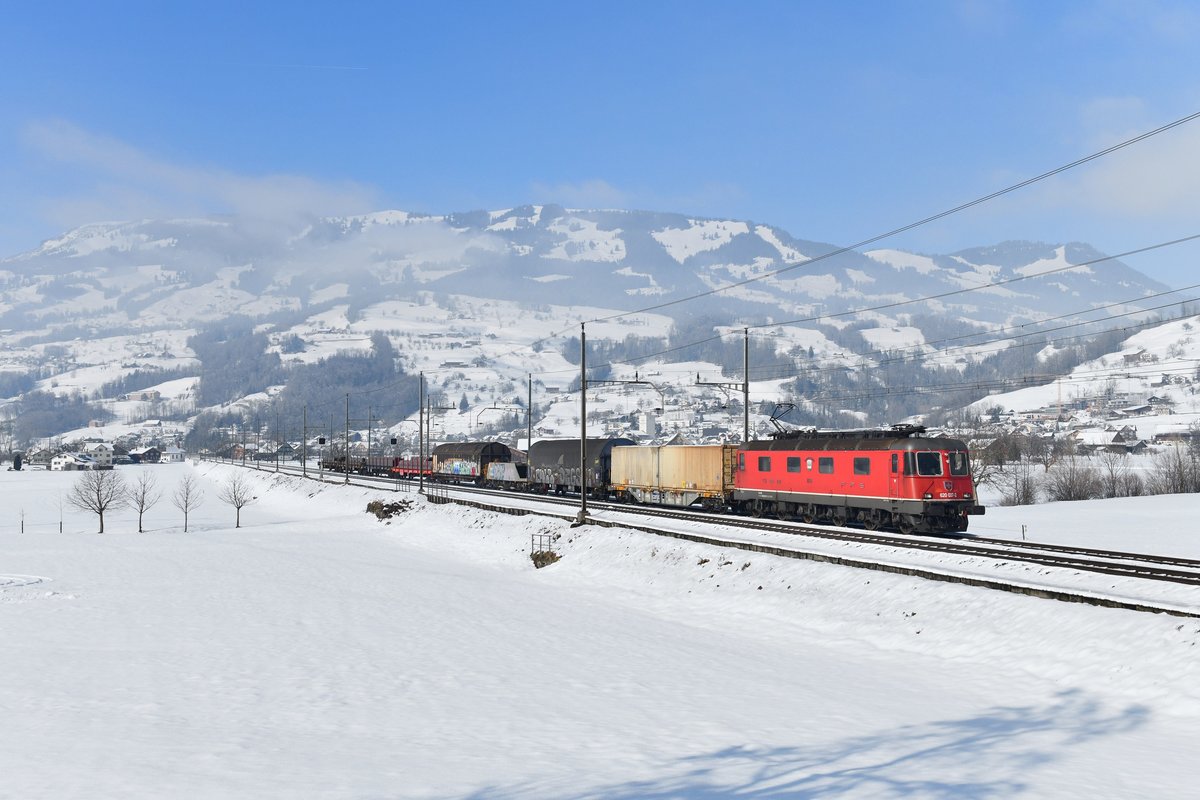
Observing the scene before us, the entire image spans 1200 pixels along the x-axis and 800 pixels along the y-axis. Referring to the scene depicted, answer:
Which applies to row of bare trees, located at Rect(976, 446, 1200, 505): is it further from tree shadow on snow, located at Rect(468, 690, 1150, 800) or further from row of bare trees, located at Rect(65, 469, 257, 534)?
row of bare trees, located at Rect(65, 469, 257, 534)

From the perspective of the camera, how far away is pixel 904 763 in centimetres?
1515

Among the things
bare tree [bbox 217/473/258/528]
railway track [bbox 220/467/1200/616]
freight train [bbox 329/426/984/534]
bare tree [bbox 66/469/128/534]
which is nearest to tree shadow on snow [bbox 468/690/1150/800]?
railway track [bbox 220/467/1200/616]

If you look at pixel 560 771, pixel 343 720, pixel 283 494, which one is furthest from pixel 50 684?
pixel 283 494

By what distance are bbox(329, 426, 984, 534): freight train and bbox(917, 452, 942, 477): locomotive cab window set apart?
42 mm

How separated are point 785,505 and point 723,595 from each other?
1523cm

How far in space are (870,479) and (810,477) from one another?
4.37 meters

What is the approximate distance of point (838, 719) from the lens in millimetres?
17984

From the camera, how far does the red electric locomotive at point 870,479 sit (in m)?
38.3

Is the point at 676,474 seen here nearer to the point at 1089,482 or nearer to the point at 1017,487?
the point at 1017,487

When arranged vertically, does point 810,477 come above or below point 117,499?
above

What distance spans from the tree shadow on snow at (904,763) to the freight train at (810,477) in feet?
68.0

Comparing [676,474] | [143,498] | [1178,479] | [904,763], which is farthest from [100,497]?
[1178,479]

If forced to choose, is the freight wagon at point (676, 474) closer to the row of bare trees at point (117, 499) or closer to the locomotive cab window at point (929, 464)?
the locomotive cab window at point (929, 464)

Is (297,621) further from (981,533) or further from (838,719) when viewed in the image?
(981,533)
